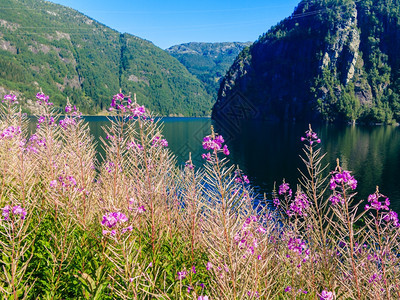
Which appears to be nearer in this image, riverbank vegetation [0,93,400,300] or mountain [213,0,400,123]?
riverbank vegetation [0,93,400,300]

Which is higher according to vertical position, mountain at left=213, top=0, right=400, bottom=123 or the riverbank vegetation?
mountain at left=213, top=0, right=400, bottom=123

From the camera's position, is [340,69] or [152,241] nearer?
[152,241]

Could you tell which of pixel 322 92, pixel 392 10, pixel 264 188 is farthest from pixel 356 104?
pixel 264 188

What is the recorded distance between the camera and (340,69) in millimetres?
162125

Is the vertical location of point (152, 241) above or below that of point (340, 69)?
below

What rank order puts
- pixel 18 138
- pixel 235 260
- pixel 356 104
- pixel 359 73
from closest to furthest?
pixel 235 260 → pixel 18 138 → pixel 356 104 → pixel 359 73

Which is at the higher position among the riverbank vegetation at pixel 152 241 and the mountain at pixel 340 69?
the mountain at pixel 340 69

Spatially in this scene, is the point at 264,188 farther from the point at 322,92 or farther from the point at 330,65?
the point at 330,65

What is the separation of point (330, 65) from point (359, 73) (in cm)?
1714

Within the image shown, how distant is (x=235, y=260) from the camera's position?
2.30 meters

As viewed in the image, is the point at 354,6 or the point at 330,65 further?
the point at 354,6

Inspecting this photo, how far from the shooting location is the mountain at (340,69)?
485ft

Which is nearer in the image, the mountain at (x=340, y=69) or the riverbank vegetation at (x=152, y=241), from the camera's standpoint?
the riverbank vegetation at (x=152, y=241)

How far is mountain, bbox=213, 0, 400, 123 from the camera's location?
5817 inches
